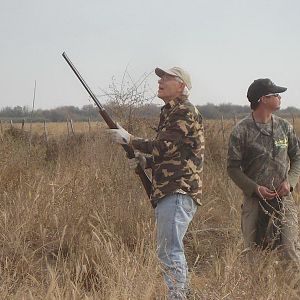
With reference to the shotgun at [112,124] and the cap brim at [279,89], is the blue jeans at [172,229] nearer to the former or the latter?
the shotgun at [112,124]

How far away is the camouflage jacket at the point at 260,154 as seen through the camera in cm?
388

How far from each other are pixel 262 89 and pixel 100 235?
1831 millimetres

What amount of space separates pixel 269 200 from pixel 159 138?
→ 0.99 meters

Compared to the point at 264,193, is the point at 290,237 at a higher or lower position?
lower

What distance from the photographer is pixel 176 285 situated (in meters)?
2.97

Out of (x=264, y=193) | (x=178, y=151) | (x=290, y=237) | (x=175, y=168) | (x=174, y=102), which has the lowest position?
(x=290, y=237)

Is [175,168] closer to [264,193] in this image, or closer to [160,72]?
[160,72]

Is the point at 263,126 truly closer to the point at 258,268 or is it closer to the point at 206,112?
the point at 258,268

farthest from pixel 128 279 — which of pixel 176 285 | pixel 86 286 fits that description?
pixel 86 286

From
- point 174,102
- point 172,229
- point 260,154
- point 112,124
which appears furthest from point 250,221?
point 112,124

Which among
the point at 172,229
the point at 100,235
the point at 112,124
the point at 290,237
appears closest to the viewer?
the point at 172,229

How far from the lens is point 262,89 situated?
3873 mm

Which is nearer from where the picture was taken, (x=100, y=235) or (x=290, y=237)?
(x=290, y=237)

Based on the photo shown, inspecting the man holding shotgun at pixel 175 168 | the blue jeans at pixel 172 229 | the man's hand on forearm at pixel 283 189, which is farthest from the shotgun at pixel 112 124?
the man's hand on forearm at pixel 283 189
